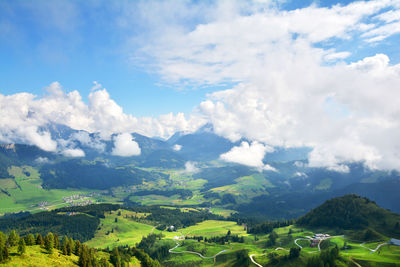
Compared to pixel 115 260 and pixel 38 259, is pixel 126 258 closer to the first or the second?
pixel 115 260

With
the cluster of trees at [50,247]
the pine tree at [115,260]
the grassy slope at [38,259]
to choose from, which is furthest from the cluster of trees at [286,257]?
the grassy slope at [38,259]

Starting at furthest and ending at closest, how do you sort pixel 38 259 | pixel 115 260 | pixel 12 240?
pixel 115 260 < pixel 12 240 < pixel 38 259

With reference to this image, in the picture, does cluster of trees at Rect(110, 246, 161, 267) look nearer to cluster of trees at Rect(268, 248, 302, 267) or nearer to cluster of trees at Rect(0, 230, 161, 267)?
cluster of trees at Rect(0, 230, 161, 267)

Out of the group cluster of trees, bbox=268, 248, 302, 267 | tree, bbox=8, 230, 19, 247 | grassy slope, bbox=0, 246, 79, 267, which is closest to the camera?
grassy slope, bbox=0, 246, 79, 267

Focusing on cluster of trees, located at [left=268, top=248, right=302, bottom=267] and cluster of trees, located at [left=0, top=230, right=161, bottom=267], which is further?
cluster of trees, located at [left=268, top=248, right=302, bottom=267]

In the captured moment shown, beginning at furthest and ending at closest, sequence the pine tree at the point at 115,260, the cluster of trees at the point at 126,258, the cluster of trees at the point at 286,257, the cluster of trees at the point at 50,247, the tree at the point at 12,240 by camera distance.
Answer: the cluster of trees at the point at 286,257 < the cluster of trees at the point at 126,258 < the pine tree at the point at 115,260 < the tree at the point at 12,240 < the cluster of trees at the point at 50,247

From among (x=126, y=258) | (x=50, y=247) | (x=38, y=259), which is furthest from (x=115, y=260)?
(x=38, y=259)

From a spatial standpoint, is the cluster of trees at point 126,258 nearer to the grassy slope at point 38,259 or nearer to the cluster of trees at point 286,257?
the grassy slope at point 38,259

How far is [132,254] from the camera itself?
6137 inches

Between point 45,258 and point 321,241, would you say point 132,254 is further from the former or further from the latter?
point 321,241

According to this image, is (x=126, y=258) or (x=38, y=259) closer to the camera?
(x=38, y=259)

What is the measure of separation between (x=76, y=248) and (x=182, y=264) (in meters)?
96.8

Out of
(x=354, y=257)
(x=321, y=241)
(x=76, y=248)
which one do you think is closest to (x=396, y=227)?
(x=321, y=241)

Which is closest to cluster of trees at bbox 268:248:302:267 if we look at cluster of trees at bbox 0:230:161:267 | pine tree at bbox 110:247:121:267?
cluster of trees at bbox 0:230:161:267
